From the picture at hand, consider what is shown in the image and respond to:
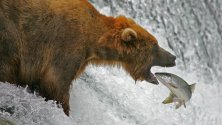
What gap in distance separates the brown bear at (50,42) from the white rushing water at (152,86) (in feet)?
0.81

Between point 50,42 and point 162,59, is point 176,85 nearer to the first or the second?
point 162,59

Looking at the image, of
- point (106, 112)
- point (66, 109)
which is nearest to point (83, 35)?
point (66, 109)

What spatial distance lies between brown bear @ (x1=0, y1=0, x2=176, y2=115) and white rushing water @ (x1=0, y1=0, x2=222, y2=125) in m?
0.25

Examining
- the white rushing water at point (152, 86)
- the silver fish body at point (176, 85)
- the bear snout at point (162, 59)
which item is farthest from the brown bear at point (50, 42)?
the silver fish body at point (176, 85)

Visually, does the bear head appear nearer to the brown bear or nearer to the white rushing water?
the brown bear

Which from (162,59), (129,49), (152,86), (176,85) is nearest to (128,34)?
(129,49)

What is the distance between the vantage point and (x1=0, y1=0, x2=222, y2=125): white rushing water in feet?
19.0

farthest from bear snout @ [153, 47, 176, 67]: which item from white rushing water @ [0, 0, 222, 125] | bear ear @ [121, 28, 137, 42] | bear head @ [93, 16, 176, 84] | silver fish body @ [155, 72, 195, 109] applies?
white rushing water @ [0, 0, 222, 125]

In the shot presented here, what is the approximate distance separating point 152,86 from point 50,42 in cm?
303

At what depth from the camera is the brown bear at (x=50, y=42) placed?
19.6 ft

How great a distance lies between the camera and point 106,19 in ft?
21.5

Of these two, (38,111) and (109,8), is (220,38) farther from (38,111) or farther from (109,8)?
(38,111)

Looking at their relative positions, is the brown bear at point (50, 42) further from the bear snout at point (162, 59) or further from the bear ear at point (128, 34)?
the bear snout at point (162, 59)

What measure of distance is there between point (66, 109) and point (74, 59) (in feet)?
1.86
